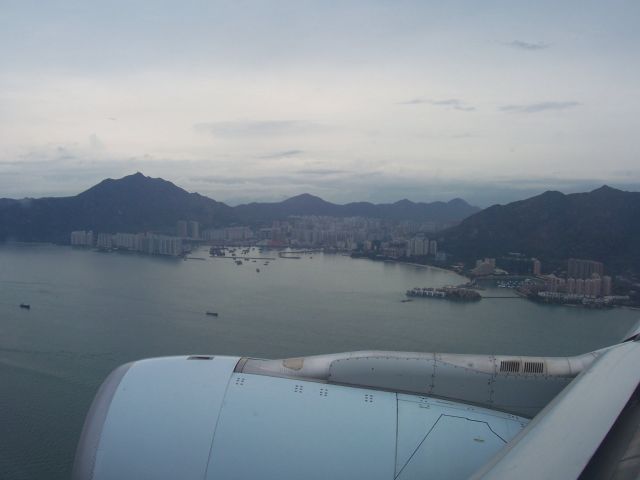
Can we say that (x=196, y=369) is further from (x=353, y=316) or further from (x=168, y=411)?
(x=353, y=316)

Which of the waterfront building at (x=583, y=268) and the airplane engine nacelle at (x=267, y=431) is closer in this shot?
the airplane engine nacelle at (x=267, y=431)

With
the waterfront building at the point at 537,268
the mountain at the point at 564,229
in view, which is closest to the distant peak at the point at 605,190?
the mountain at the point at 564,229

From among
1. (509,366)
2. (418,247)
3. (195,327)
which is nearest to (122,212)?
(418,247)

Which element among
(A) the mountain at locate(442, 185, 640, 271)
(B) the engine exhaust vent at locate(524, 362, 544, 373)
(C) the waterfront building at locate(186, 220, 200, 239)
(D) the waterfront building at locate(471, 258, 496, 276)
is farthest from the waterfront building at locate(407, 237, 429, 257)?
(B) the engine exhaust vent at locate(524, 362, 544, 373)

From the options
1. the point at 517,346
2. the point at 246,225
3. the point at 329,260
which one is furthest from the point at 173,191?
the point at 517,346

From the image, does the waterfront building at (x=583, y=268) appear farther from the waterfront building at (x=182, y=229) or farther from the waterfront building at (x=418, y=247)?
the waterfront building at (x=182, y=229)

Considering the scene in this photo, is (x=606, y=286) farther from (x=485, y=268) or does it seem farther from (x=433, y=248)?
(x=433, y=248)

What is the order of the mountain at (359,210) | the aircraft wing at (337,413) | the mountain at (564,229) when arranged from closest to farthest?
1. the aircraft wing at (337,413)
2. the mountain at (564,229)
3. the mountain at (359,210)
